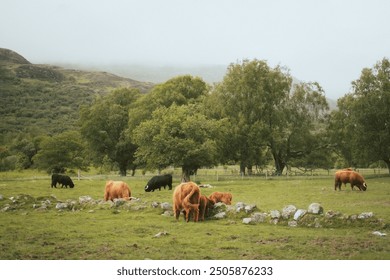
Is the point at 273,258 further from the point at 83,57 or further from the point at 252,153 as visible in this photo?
the point at 252,153

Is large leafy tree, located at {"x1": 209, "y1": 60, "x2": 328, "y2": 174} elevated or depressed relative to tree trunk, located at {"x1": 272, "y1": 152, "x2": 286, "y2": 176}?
elevated

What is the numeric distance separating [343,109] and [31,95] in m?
35.8

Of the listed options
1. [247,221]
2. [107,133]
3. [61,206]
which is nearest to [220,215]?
[247,221]

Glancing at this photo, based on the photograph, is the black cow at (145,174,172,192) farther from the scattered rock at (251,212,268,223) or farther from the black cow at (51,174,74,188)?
the scattered rock at (251,212,268,223)

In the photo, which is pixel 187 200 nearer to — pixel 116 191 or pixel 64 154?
pixel 116 191

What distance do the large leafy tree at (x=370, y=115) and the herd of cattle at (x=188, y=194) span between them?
562 inches

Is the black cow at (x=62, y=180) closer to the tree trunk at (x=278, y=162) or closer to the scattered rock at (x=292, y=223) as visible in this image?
the scattered rock at (x=292, y=223)

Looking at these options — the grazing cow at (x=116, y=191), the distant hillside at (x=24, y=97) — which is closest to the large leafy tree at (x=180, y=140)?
the distant hillside at (x=24, y=97)

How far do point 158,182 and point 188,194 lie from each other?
15.8 metres

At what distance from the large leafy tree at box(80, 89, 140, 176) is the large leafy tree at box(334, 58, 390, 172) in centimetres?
2750

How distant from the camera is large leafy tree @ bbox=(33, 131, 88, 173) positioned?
43.6 meters

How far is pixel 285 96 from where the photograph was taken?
4531cm

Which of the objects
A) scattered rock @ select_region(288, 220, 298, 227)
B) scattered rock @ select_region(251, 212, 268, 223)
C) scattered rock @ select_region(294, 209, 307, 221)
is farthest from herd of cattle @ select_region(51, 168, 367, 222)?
scattered rock @ select_region(294, 209, 307, 221)
